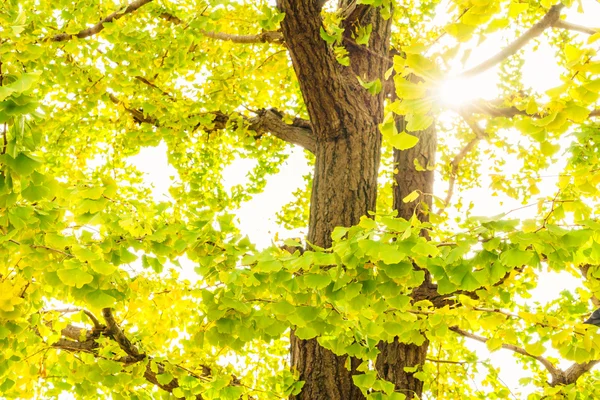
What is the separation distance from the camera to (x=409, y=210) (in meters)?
3.86

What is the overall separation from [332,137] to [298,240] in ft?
3.89

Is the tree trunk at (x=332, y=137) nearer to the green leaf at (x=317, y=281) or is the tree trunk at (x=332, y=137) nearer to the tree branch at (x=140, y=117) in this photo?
the green leaf at (x=317, y=281)

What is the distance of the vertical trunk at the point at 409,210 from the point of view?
327 cm

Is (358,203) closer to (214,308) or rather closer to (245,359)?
(214,308)

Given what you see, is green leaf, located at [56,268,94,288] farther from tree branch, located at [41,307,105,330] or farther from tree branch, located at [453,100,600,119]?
tree branch, located at [453,100,600,119]

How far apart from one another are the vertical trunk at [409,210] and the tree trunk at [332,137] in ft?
1.22

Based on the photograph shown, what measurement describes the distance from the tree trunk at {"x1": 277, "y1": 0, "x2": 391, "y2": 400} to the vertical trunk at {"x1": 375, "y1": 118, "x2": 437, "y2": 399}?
373 millimetres

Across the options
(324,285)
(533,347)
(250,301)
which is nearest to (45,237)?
(250,301)

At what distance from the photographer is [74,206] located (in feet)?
6.75

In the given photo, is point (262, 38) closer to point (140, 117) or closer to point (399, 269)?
point (140, 117)

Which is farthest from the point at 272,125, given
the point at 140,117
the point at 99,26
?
the point at 99,26

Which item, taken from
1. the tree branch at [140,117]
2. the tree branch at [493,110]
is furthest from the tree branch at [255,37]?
the tree branch at [493,110]

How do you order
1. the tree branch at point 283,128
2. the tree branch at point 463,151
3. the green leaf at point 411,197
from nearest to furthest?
the green leaf at point 411,197, the tree branch at point 283,128, the tree branch at point 463,151

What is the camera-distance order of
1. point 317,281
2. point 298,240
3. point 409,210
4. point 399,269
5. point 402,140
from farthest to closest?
point 409,210 < point 298,240 < point 317,281 < point 399,269 < point 402,140
